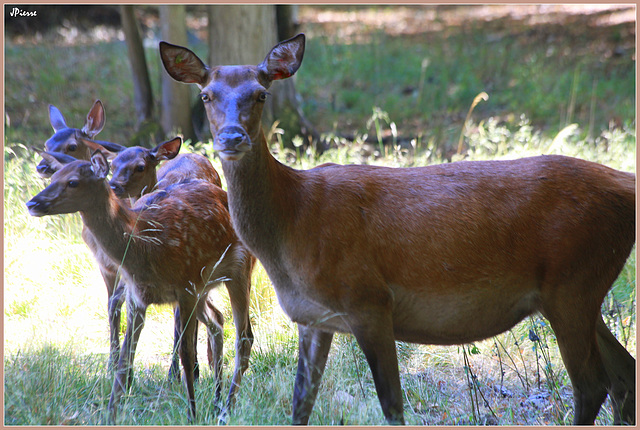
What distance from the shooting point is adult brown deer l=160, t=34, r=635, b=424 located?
379 cm

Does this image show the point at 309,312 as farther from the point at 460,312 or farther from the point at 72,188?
the point at 72,188

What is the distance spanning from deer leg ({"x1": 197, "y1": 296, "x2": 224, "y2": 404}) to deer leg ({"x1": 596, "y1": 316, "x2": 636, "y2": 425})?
246 cm

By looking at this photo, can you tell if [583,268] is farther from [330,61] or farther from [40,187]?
[330,61]

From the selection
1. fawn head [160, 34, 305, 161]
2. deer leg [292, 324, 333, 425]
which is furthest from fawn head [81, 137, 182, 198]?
deer leg [292, 324, 333, 425]

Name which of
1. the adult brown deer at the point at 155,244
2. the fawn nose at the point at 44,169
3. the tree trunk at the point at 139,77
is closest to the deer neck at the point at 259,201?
the adult brown deer at the point at 155,244


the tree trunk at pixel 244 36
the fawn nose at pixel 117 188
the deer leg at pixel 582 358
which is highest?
the tree trunk at pixel 244 36

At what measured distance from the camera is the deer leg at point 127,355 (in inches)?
177

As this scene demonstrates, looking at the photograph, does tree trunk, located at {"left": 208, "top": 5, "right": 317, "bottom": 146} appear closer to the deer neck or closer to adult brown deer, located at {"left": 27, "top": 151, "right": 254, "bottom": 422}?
adult brown deer, located at {"left": 27, "top": 151, "right": 254, "bottom": 422}

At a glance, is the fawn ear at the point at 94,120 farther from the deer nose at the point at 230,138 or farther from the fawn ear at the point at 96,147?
the deer nose at the point at 230,138

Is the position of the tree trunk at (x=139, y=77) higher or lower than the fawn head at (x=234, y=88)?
lower

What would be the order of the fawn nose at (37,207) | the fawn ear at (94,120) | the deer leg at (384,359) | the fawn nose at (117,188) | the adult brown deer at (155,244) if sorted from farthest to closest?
1. the fawn ear at (94,120)
2. the fawn nose at (117,188)
3. the adult brown deer at (155,244)
4. the fawn nose at (37,207)
5. the deer leg at (384,359)

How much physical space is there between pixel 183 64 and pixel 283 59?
0.56 metres

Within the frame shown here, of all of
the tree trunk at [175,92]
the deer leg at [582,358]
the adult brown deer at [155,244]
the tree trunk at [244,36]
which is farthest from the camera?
the tree trunk at [244,36]

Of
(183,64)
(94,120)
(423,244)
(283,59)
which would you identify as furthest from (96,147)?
(423,244)
